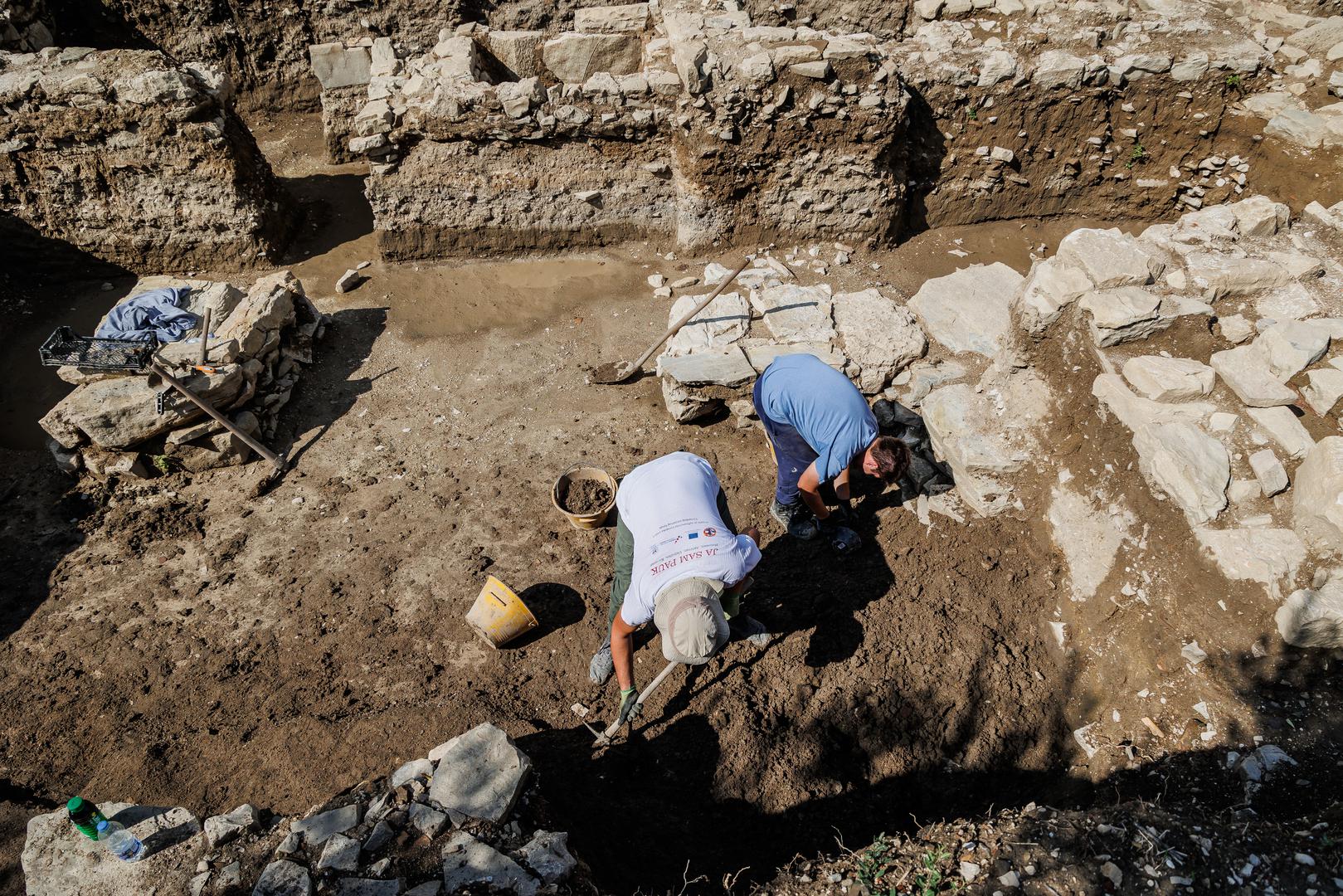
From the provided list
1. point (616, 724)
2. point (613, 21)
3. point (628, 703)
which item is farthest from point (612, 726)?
point (613, 21)

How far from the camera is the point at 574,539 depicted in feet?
16.7

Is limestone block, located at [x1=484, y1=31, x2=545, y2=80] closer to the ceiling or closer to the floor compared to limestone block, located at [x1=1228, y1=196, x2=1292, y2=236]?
closer to the ceiling

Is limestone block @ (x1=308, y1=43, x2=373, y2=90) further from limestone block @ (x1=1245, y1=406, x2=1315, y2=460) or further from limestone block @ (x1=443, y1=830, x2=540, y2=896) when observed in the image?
limestone block @ (x1=1245, y1=406, x2=1315, y2=460)

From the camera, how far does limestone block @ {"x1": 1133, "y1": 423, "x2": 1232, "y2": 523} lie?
408 cm

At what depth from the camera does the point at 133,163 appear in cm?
659

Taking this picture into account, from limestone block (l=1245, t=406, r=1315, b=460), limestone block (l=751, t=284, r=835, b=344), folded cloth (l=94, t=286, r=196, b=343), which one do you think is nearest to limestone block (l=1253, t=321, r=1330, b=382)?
limestone block (l=1245, t=406, r=1315, b=460)

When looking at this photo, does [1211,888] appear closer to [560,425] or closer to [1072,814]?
[1072,814]

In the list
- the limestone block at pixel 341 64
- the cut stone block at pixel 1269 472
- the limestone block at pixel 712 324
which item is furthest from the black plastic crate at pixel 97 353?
the cut stone block at pixel 1269 472

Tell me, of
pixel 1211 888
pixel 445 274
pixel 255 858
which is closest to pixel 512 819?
pixel 255 858

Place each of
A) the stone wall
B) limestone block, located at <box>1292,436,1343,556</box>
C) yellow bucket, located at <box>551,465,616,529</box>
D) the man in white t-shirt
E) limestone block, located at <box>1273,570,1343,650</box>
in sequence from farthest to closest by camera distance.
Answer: the stone wall < yellow bucket, located at <box>551,465,616,529</box> < limestone block, located at <box>1292,436,1343,556</box> < limestone block, located at <box>1273,570,1343,650</box> < the man in white t-shirt

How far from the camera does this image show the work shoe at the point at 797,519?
4.98m

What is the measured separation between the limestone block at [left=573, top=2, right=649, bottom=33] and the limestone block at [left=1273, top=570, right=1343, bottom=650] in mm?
7690

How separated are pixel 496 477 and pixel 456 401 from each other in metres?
0.97

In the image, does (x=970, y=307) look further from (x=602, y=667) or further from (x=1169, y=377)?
(x=602, y=667)
